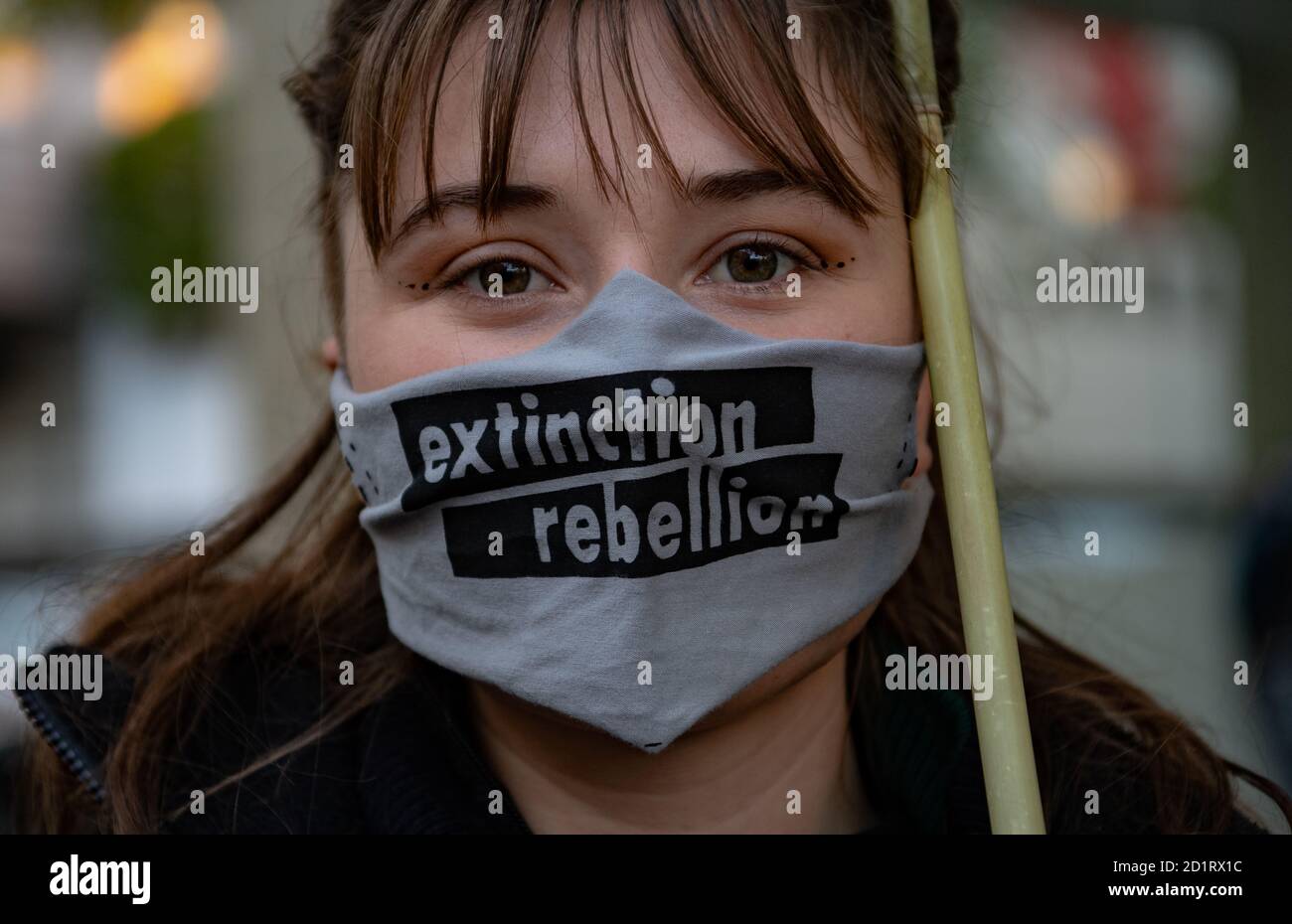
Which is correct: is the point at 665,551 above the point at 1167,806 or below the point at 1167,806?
above

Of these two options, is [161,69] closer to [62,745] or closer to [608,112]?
[62,745]

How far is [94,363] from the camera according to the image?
32.9ft

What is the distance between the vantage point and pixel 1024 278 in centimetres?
648

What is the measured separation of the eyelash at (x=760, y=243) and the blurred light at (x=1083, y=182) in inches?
194

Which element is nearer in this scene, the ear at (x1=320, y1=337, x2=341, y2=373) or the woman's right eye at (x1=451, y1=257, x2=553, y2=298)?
the woman's right eye at (x1=451, y1=257, x2=553, y2=298)

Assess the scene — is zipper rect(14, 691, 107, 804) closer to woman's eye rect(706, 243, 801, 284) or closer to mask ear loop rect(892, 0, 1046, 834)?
woman's eye rect(706, 243, 801, 284)

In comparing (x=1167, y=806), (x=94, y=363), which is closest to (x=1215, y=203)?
(x=1167, y=806)

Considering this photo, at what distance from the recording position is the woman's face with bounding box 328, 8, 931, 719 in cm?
172

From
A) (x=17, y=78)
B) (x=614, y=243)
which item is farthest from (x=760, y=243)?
(x=17, y=78)

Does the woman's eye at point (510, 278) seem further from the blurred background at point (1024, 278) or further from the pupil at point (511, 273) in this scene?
the blurred background at point (1024, 278)

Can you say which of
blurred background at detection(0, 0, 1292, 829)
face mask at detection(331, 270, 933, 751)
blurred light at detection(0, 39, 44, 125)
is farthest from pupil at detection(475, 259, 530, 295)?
blurred light at detection(0, 39, 44, 125)

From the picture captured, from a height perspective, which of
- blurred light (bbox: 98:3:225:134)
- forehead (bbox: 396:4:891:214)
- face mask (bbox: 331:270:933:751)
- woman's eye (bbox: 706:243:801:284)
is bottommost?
face mask (bbox: 331:270:933:751)
